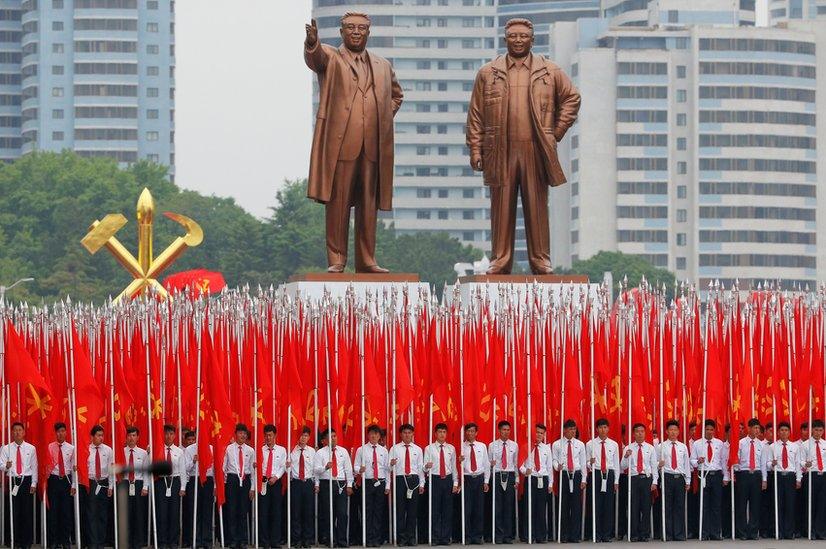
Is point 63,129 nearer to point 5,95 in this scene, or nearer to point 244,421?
point 5,95

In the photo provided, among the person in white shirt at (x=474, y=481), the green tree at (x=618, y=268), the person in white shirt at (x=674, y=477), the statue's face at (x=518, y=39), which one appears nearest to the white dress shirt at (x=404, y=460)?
the person in white shirt at (x=474, y=481)

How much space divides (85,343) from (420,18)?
106823 millimetres

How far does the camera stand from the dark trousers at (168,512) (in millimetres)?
19062

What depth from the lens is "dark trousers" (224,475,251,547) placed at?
1906cm

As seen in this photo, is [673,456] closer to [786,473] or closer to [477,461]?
[786,473]

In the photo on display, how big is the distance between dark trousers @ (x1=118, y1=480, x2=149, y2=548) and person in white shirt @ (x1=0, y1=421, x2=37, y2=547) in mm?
922

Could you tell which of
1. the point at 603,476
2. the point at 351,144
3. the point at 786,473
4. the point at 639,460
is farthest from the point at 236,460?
the point at 786,473

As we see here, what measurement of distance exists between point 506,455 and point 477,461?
29cm

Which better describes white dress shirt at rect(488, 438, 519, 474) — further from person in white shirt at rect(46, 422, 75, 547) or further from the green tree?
the green tree

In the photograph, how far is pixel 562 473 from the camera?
64.3 feet

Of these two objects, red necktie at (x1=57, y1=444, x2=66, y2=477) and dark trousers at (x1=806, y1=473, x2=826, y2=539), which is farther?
dark trousers at (x1=806, y1=473, x2=826, y2=539)

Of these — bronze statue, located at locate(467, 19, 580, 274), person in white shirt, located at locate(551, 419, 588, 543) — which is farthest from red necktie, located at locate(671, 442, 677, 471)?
bronze statue, located at locate(467, 19, 580, 274)

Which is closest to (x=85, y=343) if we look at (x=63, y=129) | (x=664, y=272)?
(x=664, y=272)

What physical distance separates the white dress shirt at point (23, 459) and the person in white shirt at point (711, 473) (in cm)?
611
